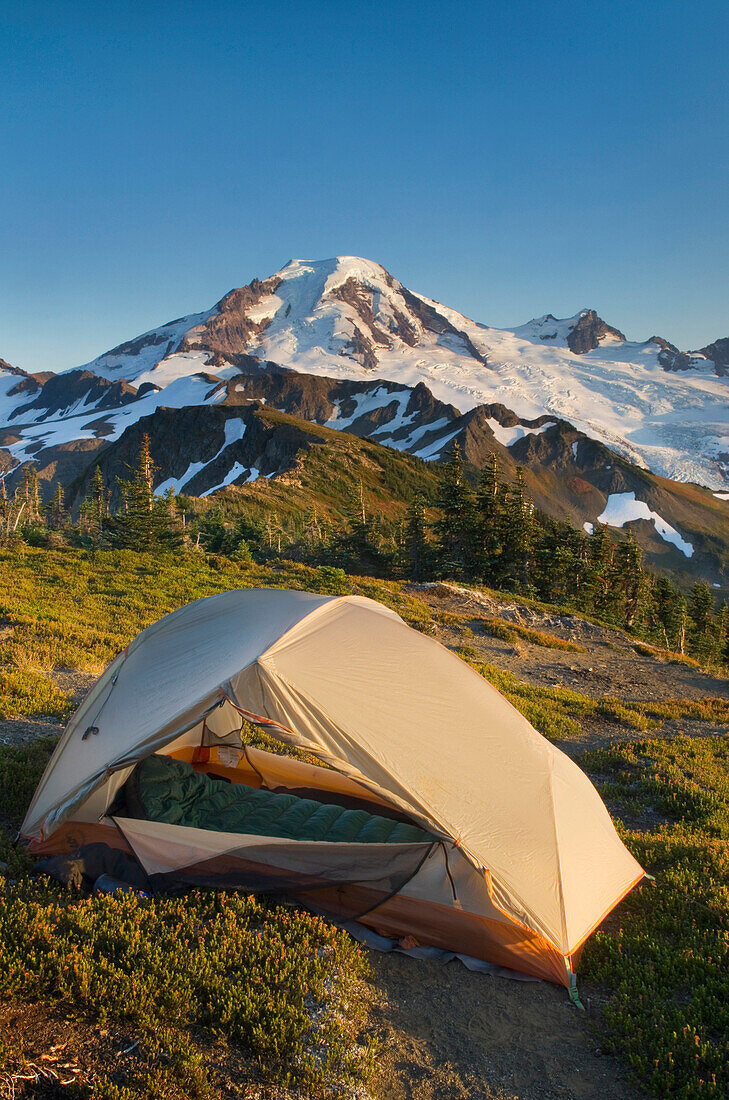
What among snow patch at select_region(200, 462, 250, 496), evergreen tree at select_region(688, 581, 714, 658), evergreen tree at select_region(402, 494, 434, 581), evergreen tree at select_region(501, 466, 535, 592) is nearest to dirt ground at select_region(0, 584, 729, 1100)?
evergreen tree at select_region(402, 494, 434, 581)

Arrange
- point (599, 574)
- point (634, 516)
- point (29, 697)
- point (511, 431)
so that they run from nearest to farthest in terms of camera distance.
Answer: point (29, 697) < point (599, 574) < point (634, 516) < point (511, 431)

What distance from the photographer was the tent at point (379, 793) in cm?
524

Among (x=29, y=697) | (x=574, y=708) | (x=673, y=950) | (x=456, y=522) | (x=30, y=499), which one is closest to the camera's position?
(x=673, y=950)

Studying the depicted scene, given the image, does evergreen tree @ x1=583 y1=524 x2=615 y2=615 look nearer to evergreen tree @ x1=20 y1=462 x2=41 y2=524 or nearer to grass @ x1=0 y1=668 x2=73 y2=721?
grass @ x1=0 y1=668 x2=73 y2=721

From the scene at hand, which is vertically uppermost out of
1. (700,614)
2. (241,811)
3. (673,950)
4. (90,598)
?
(90,598)

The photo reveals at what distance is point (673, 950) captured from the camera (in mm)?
5148

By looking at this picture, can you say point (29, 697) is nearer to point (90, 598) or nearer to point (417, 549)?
point (90, 598)

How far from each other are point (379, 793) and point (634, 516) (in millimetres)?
155593

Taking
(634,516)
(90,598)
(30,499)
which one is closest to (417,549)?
(90,598)

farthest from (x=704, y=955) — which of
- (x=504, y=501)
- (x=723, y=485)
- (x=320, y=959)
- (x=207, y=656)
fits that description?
(x=723, y=485)

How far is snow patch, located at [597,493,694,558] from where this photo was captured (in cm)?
14188

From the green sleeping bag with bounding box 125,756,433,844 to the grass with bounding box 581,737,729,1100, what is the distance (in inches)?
73.2

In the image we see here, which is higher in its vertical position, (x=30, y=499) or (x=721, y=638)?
(x=30, y=499)

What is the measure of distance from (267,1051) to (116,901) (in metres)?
1.78
